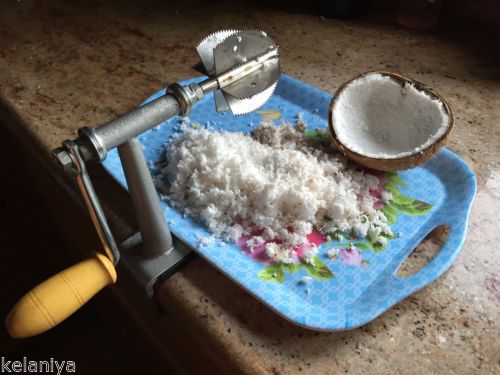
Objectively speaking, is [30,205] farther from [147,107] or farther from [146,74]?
[147,107]

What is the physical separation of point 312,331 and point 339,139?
26cm

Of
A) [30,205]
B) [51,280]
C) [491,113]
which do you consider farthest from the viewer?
[30,205]

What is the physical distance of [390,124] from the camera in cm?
65

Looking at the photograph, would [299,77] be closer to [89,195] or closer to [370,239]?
[370,239]

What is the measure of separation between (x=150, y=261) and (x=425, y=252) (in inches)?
12.8

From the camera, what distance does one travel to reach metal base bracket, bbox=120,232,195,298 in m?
0.53

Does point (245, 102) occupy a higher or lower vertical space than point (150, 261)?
higher

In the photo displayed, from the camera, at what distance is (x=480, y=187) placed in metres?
0.63

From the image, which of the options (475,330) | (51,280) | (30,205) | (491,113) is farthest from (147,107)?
(30,205)

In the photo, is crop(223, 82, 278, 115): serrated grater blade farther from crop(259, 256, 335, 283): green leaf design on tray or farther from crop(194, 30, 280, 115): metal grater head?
crop(259, 256, 335, 283): green leaf design on tray

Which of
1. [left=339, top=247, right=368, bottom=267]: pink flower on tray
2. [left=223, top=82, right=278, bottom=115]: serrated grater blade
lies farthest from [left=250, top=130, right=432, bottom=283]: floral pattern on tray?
[left=223, top=82, right=278, bottom=115]: serrated grater blade

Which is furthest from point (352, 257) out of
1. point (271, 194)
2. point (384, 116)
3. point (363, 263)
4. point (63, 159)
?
point (63, 159)

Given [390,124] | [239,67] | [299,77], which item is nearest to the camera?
[239,67]

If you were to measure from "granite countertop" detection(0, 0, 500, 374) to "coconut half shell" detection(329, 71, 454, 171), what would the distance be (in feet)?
0.35
